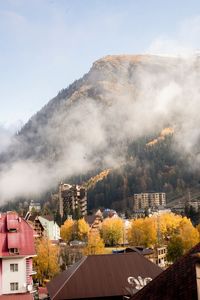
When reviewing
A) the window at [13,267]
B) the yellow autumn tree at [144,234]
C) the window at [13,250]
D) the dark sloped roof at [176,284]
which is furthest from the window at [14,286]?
the yellow autumn tree at [144,234]

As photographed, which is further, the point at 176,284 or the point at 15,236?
the point at 15,236

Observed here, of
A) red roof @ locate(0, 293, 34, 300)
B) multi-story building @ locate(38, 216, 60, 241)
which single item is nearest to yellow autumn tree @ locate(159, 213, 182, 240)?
multi-story building @ locate(38, 216, 60, 241)

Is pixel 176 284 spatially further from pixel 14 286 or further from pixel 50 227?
pixel 50 227

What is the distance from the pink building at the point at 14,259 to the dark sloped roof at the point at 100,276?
459 centimetres

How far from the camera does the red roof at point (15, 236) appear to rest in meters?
39.2

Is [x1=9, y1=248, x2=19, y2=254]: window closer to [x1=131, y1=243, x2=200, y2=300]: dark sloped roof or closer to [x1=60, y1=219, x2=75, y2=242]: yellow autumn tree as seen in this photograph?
[x1=131, y1=243, x2=200, y2=300]: dark sloped roof

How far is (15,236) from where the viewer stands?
3975cm

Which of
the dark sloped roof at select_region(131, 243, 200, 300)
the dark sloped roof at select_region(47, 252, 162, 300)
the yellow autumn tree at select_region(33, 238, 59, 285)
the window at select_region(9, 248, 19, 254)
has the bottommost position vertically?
the yellow autumn tree at select_region(33, 238, 59, 285)

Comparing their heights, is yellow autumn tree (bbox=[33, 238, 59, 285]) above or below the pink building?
below

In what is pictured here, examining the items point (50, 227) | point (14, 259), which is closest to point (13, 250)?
point (14, 259)

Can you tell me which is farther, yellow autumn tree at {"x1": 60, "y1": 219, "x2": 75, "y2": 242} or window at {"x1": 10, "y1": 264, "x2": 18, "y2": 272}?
yellow autumn tree at {"x1": 60, "y1": 219, "x2": 75, "y2": 242}

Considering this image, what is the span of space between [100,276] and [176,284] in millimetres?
23173

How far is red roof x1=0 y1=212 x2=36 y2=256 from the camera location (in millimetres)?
39156

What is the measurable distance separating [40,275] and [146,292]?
197ft
